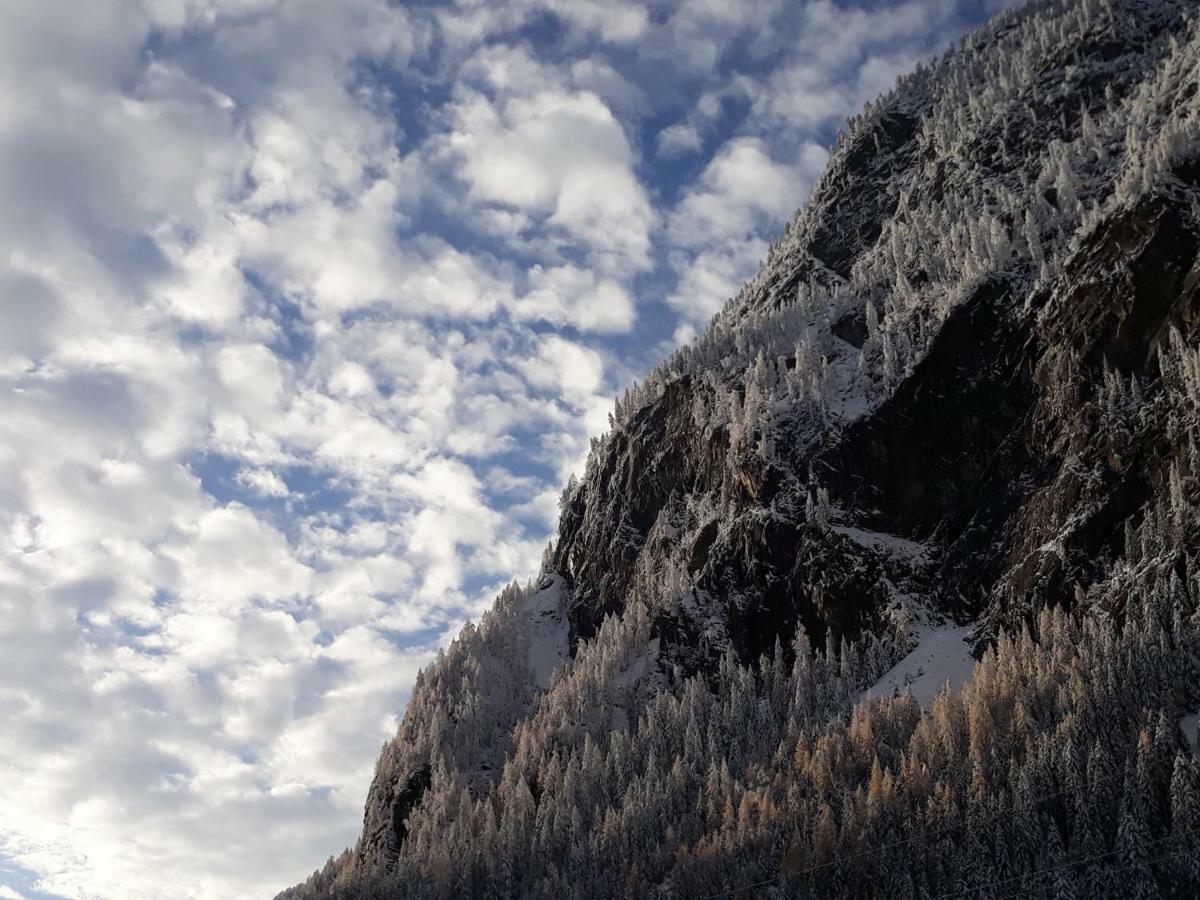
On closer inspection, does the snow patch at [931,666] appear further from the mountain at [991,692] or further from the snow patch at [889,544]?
the snow patch at [889,544]

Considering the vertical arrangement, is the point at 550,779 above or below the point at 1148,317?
below

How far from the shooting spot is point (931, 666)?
16950 cm

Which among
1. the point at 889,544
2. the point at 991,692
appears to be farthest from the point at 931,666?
the point at 991,692

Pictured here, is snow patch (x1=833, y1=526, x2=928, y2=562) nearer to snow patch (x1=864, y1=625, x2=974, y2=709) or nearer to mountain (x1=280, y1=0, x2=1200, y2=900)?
mountain (x1=280, y1=0, x2=1200, y2=900)

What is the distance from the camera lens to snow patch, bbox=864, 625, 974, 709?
162 meters

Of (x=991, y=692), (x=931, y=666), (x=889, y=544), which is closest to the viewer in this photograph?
(x=991, y=692)

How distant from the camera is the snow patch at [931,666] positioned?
533ft

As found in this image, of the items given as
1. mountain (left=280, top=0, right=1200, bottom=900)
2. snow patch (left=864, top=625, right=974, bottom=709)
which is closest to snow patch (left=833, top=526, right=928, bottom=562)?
mountain (left=280, top=0, right=1200, bottom=900)

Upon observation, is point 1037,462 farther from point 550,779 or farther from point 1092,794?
point 550,779

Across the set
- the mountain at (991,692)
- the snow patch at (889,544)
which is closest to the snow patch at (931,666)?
the mountain at (991,692)

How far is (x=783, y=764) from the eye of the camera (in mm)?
150000

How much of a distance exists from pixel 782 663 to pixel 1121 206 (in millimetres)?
Result: 98360

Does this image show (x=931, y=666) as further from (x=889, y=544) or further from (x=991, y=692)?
(x=991, y=692)

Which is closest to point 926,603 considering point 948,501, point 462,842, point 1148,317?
point 948,501
